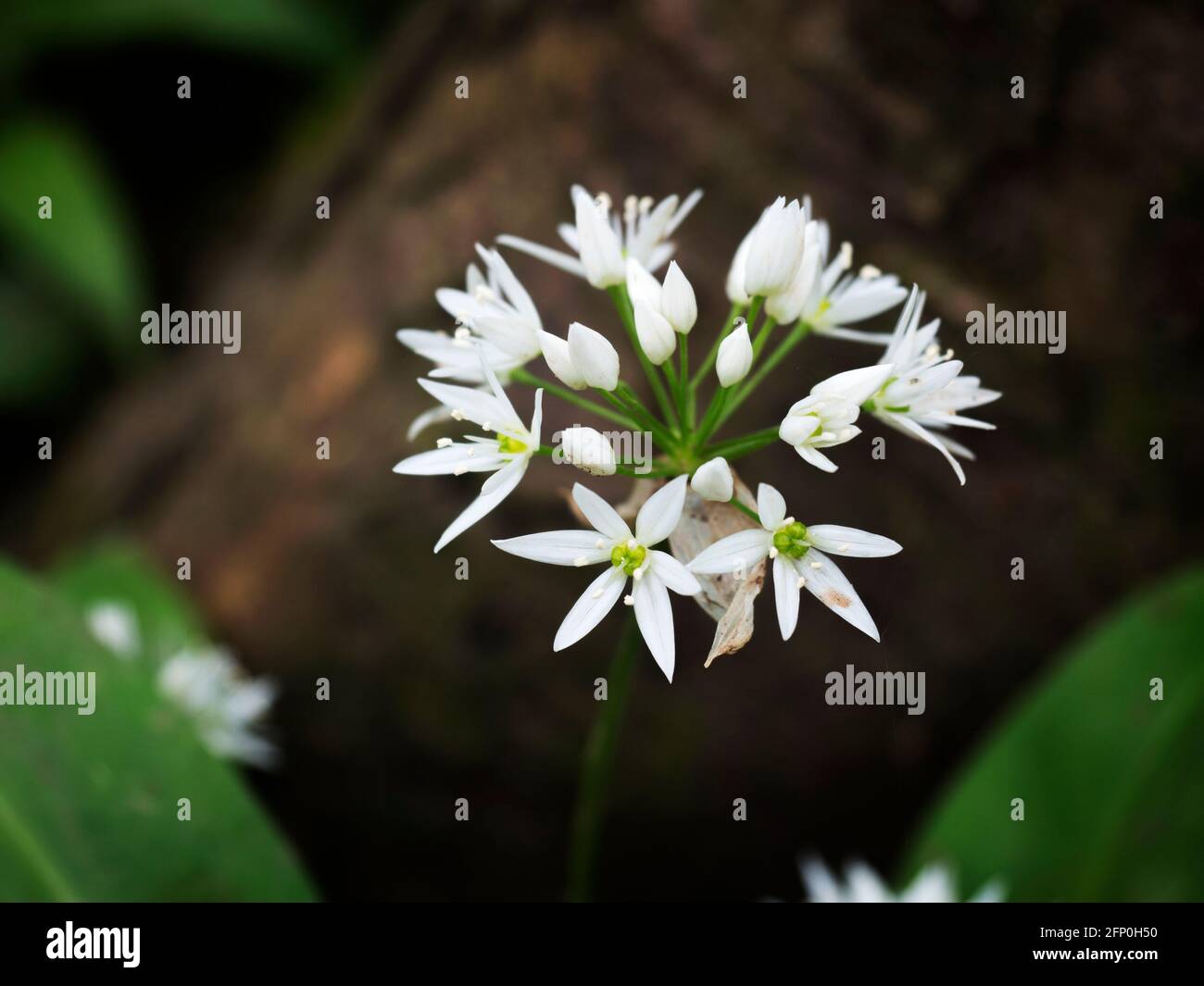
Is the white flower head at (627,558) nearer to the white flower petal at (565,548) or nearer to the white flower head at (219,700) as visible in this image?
the white flower petal at (565,548)

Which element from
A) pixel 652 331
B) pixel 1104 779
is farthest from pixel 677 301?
pixel 1104 779

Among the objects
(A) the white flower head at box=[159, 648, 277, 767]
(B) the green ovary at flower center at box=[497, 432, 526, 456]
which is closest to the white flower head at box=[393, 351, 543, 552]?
(B) the green ovary at flower center at box=[497, 432, 526, 456]

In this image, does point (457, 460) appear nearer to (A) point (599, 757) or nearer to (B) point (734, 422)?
(A) point (599, 757)

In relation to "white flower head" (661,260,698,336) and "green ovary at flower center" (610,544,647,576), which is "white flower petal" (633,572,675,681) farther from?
"white flower head" (661,260,698,336)

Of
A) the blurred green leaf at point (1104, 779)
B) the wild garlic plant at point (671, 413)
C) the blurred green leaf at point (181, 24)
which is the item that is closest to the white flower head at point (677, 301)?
the wild garlic plant at point (671, 413)

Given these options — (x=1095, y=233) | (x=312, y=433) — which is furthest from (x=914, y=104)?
(x=312, y=433)
